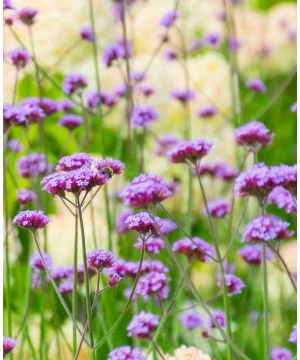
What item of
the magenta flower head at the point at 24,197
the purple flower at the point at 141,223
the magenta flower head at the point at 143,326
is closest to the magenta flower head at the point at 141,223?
the purple flower at the point at 141,223

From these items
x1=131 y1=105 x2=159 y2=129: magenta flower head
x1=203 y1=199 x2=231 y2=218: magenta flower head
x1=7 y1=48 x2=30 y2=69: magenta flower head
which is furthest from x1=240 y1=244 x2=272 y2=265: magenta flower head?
x1=7 y1=48 x2=30 y2=69: magenta flower head

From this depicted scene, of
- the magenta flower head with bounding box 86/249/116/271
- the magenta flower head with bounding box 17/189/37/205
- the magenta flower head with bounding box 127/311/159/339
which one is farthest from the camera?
the magenta flower head with bounding box 17/189/37/205

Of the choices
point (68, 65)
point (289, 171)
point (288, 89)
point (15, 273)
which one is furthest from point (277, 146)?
point (289, 171)

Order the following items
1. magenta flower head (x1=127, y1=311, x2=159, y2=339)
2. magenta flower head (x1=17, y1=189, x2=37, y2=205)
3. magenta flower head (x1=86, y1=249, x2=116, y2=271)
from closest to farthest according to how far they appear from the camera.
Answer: magenta flower head (x1=86, y1=249, x2=116, y2=271) → magenta flower head (x1=127, y1=311, x2=159, y2=339) → magenta flower head (x1=17, y1=189, x2=37, y2=205)

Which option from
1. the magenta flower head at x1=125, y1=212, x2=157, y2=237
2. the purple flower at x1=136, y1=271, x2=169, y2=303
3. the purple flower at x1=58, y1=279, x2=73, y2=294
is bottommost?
Answer: the purple flower at x1=58, y1=279, x2=73, y2=294

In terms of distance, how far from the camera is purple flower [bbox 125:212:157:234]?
0.47m

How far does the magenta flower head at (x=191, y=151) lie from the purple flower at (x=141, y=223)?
0.08 meters

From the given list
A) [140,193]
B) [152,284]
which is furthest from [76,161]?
[152,284]

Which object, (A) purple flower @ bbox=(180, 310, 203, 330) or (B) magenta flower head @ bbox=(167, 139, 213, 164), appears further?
(A) purple flower @ bbox=(180, 310, 203, 330)

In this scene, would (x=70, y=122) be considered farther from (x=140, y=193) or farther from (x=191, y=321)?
(x=140, y=193)

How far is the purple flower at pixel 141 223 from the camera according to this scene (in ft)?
1.53

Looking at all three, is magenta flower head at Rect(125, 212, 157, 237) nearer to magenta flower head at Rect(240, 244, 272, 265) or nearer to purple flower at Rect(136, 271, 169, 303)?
purple flower at Rect(136, 271, 169, 303)

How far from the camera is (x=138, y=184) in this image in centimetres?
49

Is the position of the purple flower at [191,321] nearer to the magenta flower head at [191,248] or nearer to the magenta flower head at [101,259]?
the magenta flower head at [191,248]
